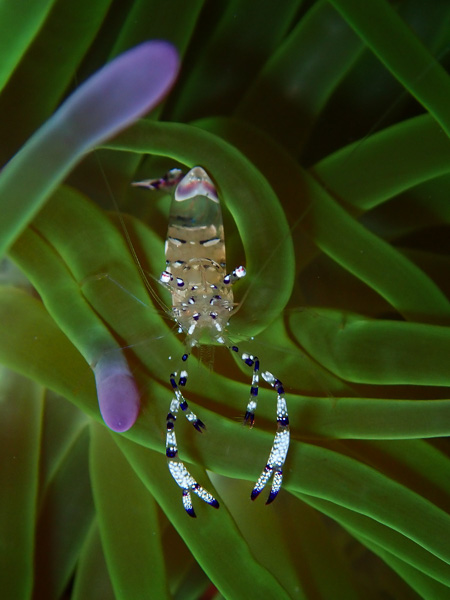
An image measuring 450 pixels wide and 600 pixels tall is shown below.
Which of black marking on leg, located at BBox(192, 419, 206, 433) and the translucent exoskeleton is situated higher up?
the translucent exoskeleton

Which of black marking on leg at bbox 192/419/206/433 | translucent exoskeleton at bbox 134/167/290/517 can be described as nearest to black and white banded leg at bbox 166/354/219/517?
black marking on leg at bbox 192/419/206/433

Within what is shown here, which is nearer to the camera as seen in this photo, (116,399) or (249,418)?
(116,399)

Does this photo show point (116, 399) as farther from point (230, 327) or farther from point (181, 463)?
point (230, 327)

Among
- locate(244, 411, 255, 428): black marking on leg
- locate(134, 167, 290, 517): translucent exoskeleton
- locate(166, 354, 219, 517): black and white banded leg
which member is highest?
locate(134, 167, 290, 517): translucent exoskeleton

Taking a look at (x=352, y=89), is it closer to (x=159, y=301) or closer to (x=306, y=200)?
(x=306, y=200)

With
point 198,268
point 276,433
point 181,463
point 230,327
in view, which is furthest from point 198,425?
point 198,268

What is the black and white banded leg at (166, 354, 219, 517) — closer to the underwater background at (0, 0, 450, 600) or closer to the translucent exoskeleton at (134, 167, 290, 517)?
the underwater background at (0, 0, 450, 600)
